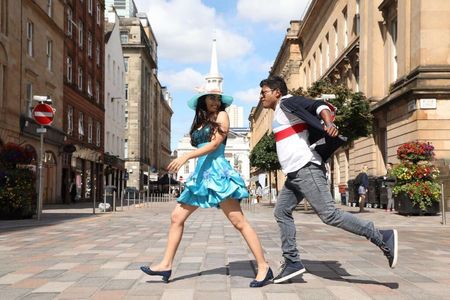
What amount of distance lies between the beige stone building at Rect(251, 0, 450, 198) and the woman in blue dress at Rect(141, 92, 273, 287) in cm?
1687

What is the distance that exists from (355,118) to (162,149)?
86315mm

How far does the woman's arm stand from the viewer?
4.98 m

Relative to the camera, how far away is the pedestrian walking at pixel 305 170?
16.3 ft

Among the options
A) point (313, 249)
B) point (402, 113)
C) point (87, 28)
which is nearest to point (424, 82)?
point (402, 113)

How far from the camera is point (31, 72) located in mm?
26156

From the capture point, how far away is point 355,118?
19.4 metres

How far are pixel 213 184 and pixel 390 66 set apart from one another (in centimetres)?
2286

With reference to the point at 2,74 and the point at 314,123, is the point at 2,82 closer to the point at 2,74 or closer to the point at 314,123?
the point at 2,74

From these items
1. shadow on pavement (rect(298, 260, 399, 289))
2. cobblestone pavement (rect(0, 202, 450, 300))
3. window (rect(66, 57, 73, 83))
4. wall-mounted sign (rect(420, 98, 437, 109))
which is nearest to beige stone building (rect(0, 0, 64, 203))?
window (rect(66, 57, 73, 83))

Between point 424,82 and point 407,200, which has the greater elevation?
point 424,82

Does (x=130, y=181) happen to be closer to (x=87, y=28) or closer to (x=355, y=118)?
(x=87, y=28)

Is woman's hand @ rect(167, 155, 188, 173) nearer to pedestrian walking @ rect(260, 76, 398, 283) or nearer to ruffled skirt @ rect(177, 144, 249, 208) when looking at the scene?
ruffled skirt @ rect(177, 144, 249, 208)

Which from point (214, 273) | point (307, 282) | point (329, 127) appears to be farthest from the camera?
point (214, 273)

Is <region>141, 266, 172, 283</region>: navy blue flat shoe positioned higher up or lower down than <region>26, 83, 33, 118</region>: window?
lower down
